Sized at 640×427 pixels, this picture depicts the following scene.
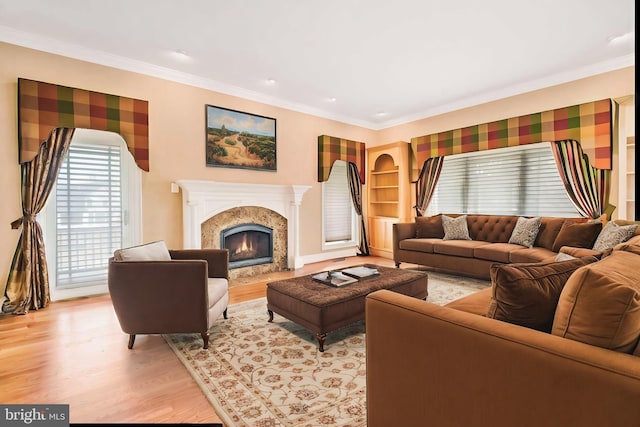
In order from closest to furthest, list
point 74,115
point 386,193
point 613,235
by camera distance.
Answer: point 613,235, point 74,115, point 386,193

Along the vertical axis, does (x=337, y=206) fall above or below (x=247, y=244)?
above

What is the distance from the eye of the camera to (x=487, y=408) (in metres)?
1.03

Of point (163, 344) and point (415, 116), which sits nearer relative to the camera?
point (163, 344)

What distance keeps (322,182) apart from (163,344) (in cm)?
398

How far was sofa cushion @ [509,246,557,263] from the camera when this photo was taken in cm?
371

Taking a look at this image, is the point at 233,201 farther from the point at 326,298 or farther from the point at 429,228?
the point at 429,228

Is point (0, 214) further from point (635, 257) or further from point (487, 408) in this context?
point (635, 257)

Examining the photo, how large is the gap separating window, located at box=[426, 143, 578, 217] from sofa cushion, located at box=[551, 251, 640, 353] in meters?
4.18

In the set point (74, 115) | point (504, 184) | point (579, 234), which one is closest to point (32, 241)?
point (74, 115)

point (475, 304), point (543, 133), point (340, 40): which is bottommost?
point (475, 304)

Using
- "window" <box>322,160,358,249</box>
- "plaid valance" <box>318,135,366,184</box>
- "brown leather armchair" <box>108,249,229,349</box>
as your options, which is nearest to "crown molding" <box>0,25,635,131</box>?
"plaid valance" <box>318,135,366,184</box>

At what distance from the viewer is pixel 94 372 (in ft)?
6.87

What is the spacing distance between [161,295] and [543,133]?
516cm

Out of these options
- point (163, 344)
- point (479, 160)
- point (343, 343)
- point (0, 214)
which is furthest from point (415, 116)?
point (0, 214)
